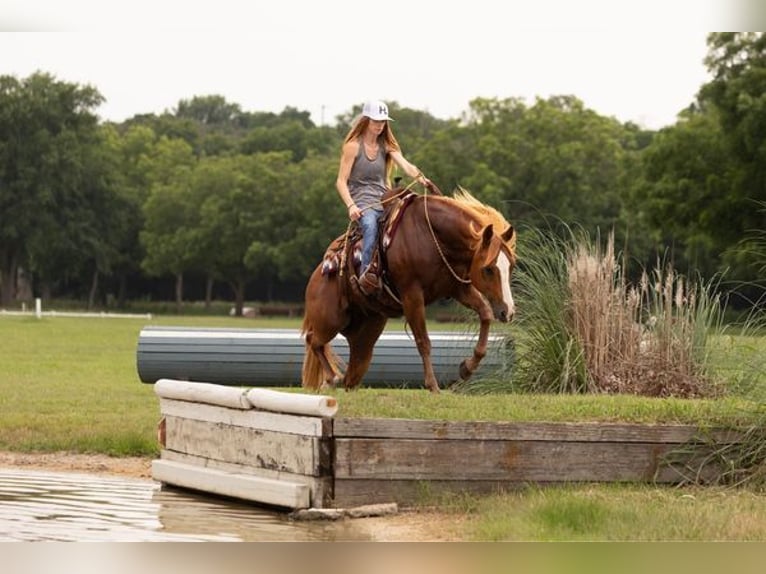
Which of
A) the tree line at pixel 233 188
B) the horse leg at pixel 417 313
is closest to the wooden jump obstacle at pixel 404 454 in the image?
the horse leg at pixel 417 313

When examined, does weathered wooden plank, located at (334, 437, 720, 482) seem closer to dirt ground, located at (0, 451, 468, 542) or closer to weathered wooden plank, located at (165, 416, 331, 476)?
weathered wooden plank, located at (165, 416, 331, 476)

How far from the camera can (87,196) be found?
268ft

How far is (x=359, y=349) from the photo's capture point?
12.3 metres

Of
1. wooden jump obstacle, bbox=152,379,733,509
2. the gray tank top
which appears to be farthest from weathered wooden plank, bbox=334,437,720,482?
the gray tank top

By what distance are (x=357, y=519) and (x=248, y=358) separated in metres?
6.17

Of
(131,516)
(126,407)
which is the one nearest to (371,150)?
(131,516)

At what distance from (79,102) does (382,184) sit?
2942 inches

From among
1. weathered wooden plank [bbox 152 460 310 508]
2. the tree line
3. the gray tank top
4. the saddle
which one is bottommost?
weathered wooden plank [bbox 152 460 310 508]

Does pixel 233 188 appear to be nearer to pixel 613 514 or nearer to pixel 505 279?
pixel 505 279

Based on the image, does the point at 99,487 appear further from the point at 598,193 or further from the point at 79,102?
the point at 79,102

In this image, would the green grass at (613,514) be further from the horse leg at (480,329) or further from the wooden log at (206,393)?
the wooden log at (206,393)

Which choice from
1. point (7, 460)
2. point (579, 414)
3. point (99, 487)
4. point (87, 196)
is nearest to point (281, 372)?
point (7, 460)

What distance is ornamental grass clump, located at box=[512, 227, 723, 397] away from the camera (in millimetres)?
12375

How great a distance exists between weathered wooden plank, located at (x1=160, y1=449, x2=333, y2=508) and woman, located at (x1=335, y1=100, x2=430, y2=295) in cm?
185
